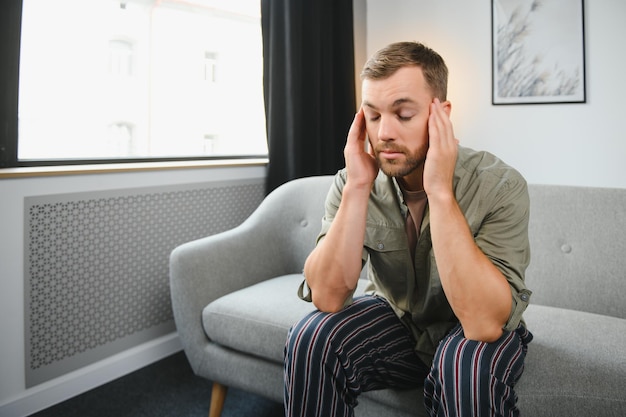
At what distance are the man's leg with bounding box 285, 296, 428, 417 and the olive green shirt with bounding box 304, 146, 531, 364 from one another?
2.3 inches

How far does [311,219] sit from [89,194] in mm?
875

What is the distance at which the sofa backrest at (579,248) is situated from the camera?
167cm

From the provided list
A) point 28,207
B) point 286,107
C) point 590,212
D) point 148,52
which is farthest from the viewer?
point 286,107

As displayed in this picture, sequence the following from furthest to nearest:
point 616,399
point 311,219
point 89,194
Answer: point 311,219, point 89,194, point 616,399

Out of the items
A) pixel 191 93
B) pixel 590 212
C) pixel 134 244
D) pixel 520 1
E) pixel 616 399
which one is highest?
pixel 520 1

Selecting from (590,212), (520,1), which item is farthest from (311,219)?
(520,1)

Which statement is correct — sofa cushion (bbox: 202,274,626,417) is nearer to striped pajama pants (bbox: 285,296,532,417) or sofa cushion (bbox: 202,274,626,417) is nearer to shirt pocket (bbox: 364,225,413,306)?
striped pajama pants (bbox: 285,296,532,417)

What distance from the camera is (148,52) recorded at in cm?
259

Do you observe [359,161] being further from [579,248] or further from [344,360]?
[579,248]

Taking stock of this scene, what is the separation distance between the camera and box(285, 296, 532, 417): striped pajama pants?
1.03 m

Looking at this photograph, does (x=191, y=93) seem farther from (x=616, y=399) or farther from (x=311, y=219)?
(x=616, y=399)

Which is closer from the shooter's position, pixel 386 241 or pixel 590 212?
pixel 386 241

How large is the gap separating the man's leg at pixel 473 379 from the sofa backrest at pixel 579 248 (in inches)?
27.8

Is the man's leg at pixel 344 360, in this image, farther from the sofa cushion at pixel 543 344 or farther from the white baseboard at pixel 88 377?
the white baseboard at pixel 88 377
